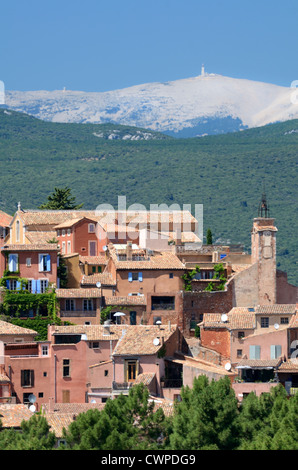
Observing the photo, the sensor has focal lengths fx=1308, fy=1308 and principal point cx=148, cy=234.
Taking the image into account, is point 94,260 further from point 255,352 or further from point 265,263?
point 255,352

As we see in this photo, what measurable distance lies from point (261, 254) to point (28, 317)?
14.7 metres

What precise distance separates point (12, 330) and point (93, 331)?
204 inches

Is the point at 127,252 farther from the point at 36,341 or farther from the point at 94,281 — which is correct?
the point at 36,341

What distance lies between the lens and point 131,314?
7762 cm

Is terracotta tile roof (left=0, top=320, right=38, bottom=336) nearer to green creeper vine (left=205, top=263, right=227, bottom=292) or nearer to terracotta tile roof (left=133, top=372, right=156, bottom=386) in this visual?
terracotta tile roof (left=133, top=372, right=156, bottom=386)

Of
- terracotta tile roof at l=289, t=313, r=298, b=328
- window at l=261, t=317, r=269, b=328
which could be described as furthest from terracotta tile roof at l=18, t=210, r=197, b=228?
terracotta tile roof at l=289, t=313, r=298, b=328

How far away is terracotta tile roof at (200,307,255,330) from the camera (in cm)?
7419

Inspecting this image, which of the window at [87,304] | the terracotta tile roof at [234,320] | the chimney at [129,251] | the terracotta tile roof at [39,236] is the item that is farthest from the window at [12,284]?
the terracotta tile roof at [234,320]

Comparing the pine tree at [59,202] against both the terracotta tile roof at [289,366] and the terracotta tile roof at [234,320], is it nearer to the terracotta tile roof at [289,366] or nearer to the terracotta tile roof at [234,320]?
the terracotta tile roof at [234,320]

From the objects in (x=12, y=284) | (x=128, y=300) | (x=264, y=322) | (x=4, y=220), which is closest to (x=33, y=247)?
(x=12, y=284)

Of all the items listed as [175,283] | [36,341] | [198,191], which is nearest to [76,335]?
[36,341]

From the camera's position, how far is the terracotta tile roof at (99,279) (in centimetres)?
7894

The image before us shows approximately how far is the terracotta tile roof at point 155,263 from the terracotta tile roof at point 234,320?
4233mm
